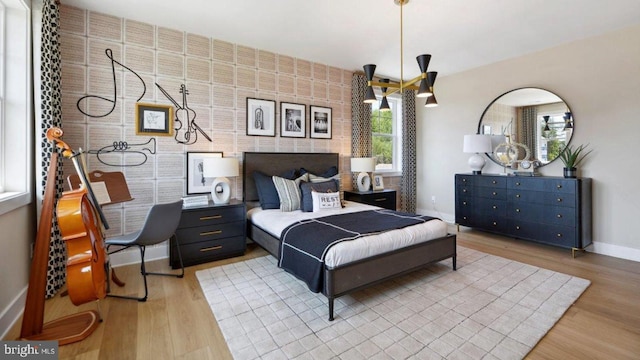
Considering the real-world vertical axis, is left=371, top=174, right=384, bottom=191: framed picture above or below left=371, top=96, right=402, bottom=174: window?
below

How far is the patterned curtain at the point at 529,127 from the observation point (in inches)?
164

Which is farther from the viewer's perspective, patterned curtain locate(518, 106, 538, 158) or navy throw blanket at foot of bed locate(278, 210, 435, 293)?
patterned curtain locate(518, 106, 538, 158)

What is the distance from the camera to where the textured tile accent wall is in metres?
3.01

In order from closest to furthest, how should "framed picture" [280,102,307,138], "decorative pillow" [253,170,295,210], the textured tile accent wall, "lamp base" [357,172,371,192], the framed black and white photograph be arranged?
the textured tile accent wall
"decorative pillow" [253,170,295,210]
"framed picture" [280,102,307,138]
the framed black and white photograph
"lamp base" [357,172,371,192]

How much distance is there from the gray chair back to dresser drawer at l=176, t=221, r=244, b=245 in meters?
0.48

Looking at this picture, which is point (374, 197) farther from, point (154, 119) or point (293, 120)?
point (154, 119)

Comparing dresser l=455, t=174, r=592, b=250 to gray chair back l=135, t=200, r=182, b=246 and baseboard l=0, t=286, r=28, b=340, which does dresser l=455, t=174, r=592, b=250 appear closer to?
gray chair back l=135, t=200, r=182, b=246

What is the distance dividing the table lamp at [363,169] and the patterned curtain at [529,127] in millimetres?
2224

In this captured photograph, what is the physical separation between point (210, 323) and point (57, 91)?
2541 millimetres

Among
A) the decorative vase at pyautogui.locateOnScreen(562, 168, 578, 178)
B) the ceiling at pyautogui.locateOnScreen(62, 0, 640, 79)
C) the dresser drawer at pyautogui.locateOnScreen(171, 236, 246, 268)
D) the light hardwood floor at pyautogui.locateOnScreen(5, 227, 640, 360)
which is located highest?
the ceiling at pyautogui.locateOnScreen(62, 0, 640, 79)

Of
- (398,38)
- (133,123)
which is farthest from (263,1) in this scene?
(133,123)

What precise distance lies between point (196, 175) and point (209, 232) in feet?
2.66

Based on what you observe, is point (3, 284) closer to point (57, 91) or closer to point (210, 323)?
point (210, 323)

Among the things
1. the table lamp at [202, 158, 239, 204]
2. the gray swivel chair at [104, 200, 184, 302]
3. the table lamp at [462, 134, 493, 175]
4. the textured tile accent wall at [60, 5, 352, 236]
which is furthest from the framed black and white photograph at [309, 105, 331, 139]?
the gray swivel chair at [104, 200, 184, 302]
